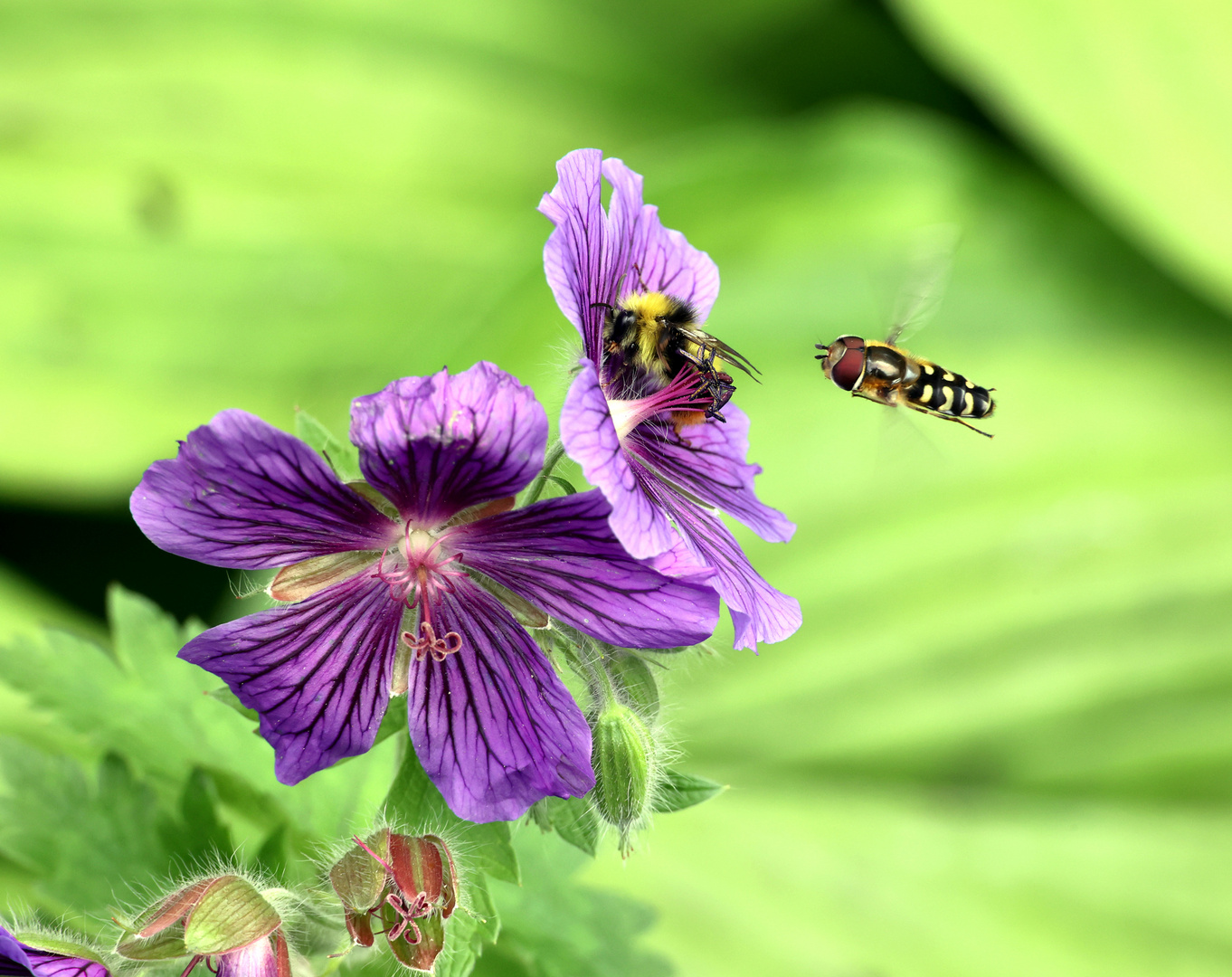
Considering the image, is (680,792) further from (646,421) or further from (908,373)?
(908,373)

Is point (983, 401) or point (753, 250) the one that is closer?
point (983, 401)

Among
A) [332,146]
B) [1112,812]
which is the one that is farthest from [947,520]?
[332,146]

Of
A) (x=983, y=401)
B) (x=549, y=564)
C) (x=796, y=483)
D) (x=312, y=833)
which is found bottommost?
(x=312, y=833)

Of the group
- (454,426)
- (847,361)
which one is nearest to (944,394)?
(847,361)

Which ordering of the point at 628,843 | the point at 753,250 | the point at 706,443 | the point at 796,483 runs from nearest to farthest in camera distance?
the point at 628,843, the point at 706,443, the point at 796,483, the point at 753,250

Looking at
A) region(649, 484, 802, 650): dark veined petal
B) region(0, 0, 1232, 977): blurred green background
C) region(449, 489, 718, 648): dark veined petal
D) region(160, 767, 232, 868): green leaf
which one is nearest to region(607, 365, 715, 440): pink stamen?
region(649, 484, 802, 650): dark veined petal

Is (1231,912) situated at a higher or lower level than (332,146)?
lower

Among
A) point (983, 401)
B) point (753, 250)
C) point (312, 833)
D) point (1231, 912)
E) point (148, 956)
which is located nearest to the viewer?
point (148, 956)

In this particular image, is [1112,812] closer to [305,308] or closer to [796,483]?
[796,483]
